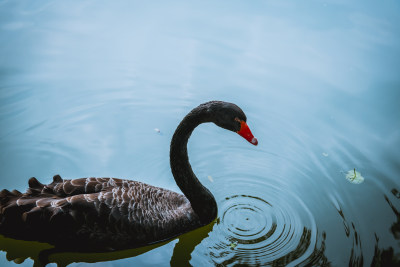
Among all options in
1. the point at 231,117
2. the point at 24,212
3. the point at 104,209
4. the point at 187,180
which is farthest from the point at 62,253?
the point at 231,117

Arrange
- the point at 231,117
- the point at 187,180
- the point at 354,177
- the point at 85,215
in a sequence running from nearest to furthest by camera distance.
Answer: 1. the point at 85,215
2. the point at 231,117
3. the point at 187,180
4. the point at 354,177

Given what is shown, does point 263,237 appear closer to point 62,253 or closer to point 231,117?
point 231,117

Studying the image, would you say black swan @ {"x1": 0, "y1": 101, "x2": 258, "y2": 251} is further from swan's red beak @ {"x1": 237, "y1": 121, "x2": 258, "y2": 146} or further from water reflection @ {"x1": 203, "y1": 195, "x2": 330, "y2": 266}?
water reflection @ {"x1": 203, "y1": 195, "x2": 330, "y2": 266}

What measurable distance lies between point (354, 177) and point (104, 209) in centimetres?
271

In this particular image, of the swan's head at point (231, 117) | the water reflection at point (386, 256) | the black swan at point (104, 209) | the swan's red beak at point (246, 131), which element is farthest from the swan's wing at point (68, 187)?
the water reflection at point (386, 256)

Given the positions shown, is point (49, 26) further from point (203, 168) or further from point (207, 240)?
point (207, 240)

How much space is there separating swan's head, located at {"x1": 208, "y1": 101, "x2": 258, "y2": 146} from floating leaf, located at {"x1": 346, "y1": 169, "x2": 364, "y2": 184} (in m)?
1.60

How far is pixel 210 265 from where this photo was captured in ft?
12.0

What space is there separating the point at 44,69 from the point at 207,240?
3.66m

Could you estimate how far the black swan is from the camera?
11.4ft

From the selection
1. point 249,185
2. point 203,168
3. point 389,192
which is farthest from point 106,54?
point 389,192

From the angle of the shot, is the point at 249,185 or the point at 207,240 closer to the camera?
the point at 207,240

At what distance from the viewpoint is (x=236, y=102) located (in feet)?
18.7

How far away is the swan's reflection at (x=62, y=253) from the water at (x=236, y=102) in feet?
0.05
